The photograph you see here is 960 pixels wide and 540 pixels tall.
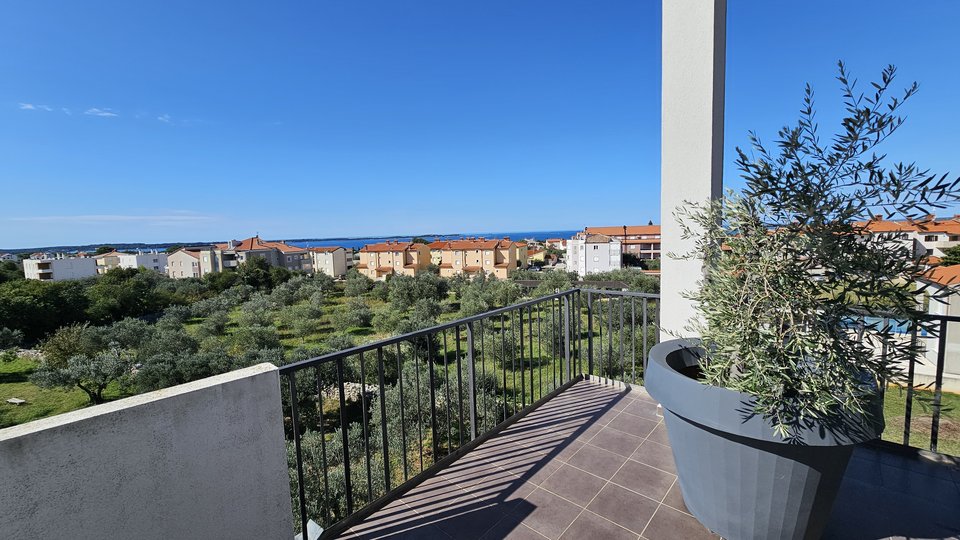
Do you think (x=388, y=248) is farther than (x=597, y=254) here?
Yes

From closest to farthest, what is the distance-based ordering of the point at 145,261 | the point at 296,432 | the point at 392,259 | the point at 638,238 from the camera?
the point at 296,432 → the point at 392,259 → the point at 638,238 → the point at 145,261

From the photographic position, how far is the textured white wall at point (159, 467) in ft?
3.68

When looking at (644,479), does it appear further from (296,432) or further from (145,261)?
(145,261)

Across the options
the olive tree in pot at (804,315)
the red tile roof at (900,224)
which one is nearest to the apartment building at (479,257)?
the olive tree in pot at (804,315)

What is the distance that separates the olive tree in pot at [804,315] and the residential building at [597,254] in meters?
49.1

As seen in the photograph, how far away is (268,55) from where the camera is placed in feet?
31.8

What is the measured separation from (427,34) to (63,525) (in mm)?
9957

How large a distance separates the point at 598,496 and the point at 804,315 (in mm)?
1408

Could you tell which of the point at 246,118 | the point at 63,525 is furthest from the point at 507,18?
the point at 246,118

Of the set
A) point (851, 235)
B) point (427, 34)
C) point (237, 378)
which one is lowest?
point (237, 378)

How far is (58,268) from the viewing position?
5578cm

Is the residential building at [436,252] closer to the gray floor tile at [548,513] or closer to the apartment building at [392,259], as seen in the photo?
the apartment building at [392,259]

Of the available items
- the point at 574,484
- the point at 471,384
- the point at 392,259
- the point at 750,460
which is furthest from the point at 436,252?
the point at 750,460

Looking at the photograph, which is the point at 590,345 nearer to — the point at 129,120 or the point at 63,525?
the point at 63,525
